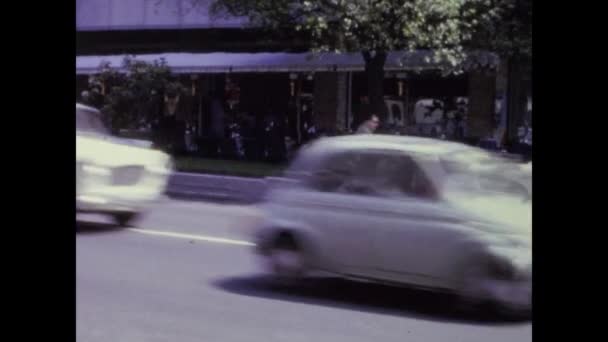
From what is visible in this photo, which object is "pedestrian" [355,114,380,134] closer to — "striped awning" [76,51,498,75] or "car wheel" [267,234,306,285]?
"striped awning" [76,51,498,75]

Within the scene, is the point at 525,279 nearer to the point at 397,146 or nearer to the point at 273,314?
the point at 397,146

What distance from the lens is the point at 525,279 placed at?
2838 millimetres

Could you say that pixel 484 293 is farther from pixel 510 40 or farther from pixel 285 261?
pixel 510 40

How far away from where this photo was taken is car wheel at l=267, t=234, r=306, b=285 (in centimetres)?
335

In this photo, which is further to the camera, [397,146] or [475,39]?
[475,39]

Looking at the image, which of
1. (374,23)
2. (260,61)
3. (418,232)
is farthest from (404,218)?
(260,61)

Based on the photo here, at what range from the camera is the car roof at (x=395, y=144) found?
10.2 feet

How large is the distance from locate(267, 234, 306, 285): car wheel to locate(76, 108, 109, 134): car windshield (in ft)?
3.24

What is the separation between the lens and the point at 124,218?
13.0ft

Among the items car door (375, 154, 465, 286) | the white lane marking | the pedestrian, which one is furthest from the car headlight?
car door (375, 154, 465, 286)

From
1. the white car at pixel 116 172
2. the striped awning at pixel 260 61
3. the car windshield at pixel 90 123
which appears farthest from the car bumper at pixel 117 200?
the striped awning at pixel 260 61
